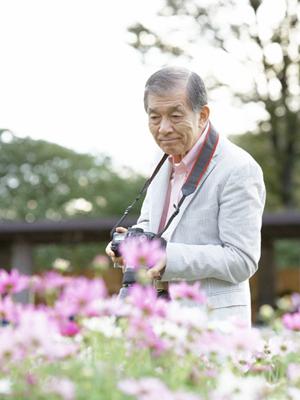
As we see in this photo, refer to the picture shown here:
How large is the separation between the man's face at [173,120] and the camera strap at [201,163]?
6 centimetres

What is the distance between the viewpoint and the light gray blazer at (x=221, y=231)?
9.01 feet

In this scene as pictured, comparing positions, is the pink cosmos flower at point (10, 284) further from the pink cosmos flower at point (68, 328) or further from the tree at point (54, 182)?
the tree at point (54, 182)

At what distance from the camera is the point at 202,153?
9.56ft

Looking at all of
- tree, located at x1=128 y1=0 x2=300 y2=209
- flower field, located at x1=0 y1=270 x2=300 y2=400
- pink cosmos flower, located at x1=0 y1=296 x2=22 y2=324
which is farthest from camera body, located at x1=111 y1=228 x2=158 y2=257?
tree, located at x1=128 y1=0 x2=300 y2=209

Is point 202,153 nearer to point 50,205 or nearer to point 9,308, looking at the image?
point 9,308

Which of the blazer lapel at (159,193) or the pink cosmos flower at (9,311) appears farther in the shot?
the blazer lapel at (159,193)

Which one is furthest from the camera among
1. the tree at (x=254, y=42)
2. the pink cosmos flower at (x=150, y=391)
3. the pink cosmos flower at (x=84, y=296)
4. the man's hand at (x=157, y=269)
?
the tree at (x=254, y=42)

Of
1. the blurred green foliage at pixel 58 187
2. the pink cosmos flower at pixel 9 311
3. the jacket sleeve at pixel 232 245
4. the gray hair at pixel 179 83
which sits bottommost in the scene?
the pink cosmos flower at pixel 9 311

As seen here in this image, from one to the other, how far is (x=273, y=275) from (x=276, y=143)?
19.5 feet

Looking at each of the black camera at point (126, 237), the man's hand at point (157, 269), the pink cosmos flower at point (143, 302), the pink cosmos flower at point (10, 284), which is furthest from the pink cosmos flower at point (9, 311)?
the black camera at point (126, 237)

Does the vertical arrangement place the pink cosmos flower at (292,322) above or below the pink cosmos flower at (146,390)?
above

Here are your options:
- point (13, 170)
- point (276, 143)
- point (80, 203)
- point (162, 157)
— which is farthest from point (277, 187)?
point (162, 157)

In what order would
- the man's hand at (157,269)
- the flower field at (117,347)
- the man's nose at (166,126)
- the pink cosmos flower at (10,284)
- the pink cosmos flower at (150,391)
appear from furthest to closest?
the man's nose at (166,126)
the man's hand at (157,269)
the pink cosmos flower at (10,284)
the flower field at (117,347)
the pink cosmos flower at (150,391)

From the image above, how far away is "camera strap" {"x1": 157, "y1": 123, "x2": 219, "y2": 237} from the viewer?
2.85 metres
